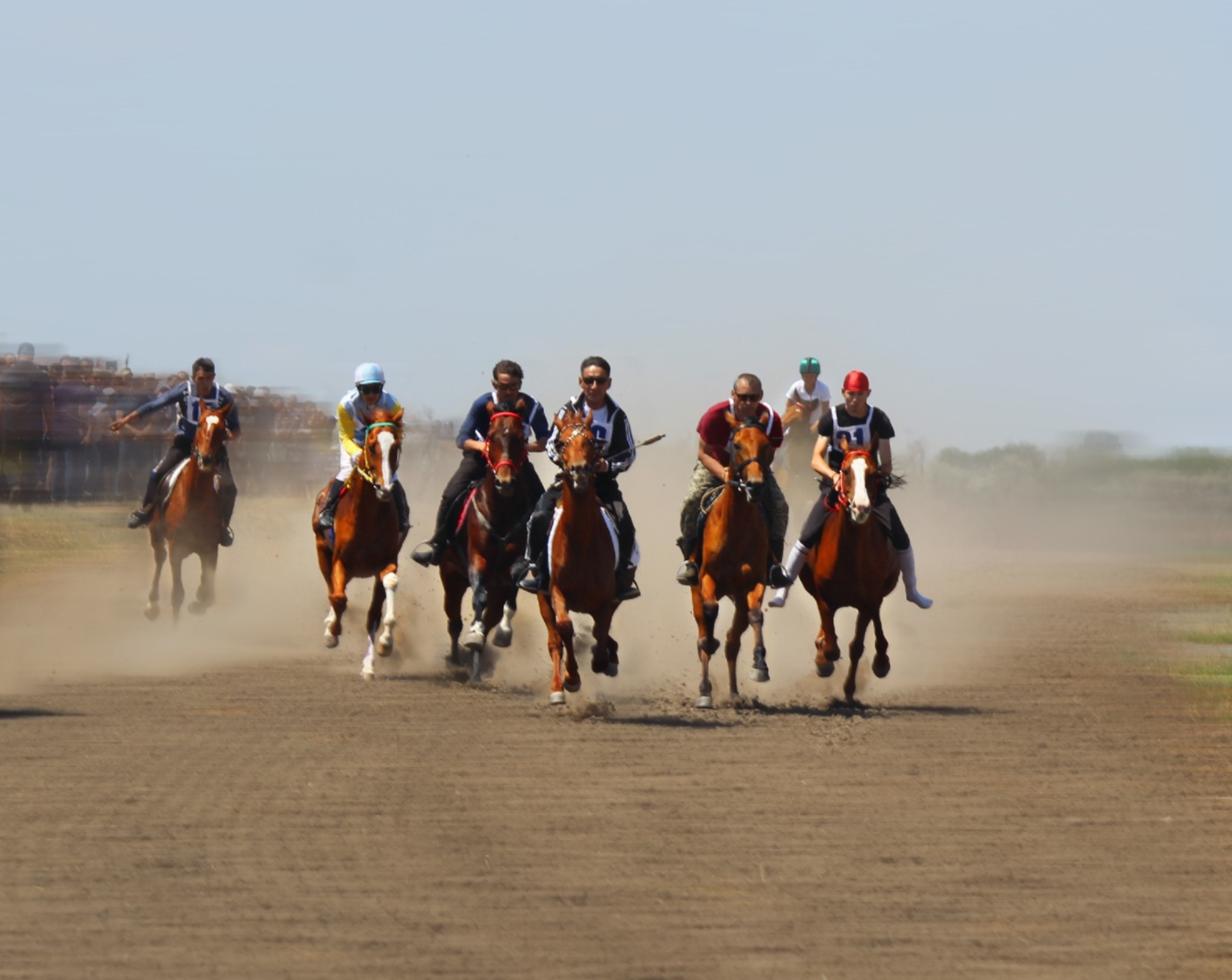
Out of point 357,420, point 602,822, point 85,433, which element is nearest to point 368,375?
point 357,420

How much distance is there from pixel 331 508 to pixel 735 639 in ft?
13.1

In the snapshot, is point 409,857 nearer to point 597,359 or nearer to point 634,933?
point 634,933

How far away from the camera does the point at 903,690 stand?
1747cm

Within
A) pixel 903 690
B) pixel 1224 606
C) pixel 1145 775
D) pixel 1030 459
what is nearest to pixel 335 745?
pixel 1145 775

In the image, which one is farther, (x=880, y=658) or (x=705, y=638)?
(x=880, y=658)

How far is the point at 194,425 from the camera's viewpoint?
2114 centimetres

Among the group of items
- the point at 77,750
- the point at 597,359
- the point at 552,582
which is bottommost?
the point at 77,750

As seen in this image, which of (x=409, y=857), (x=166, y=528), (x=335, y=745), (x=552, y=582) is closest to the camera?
(x=409, y=857)

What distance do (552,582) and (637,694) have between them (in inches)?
87.2

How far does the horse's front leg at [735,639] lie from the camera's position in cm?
1555

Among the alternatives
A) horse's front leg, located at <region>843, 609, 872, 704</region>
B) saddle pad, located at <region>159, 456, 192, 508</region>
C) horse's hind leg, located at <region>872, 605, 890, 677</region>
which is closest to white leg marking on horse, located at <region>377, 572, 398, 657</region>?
horse's front leg, located at <region>843, 609, 872, 704</region>

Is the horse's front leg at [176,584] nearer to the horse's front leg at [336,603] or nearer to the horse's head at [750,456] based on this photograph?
the horse's front leg at [336,603]

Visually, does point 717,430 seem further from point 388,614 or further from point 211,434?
point 211,434

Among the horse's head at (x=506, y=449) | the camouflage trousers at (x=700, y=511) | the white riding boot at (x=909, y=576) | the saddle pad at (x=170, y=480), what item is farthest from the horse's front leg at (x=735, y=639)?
the saddle pad at (x=170, y=480)
